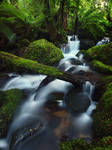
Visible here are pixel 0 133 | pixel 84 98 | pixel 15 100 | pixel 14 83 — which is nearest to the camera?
Result: pixel 0 133

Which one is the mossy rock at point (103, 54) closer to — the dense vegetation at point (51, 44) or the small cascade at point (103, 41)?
the dense vegetation at point (51, 44)

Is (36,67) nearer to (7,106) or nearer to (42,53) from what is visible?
(7,106)

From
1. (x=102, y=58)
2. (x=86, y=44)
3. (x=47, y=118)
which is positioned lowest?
(x=47, y=118)

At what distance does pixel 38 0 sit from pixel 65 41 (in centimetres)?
291

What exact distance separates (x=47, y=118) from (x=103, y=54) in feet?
13.4

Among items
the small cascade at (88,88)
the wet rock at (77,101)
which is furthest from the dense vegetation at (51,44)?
the wet rock at (77,101)

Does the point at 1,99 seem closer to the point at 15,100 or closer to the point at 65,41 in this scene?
the point at 15,100

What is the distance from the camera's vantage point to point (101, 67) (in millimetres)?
5027

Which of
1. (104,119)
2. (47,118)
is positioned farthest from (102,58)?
(47,118)

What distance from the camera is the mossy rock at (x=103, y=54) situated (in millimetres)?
5371

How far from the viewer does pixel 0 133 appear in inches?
96.7

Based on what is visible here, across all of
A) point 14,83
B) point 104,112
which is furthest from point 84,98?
point 14,83

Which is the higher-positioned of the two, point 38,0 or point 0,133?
point 38,0

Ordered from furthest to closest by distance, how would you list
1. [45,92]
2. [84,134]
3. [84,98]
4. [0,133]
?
1. [45,92]
2. [84,98]
3. [84,134]
4. [0,133]
